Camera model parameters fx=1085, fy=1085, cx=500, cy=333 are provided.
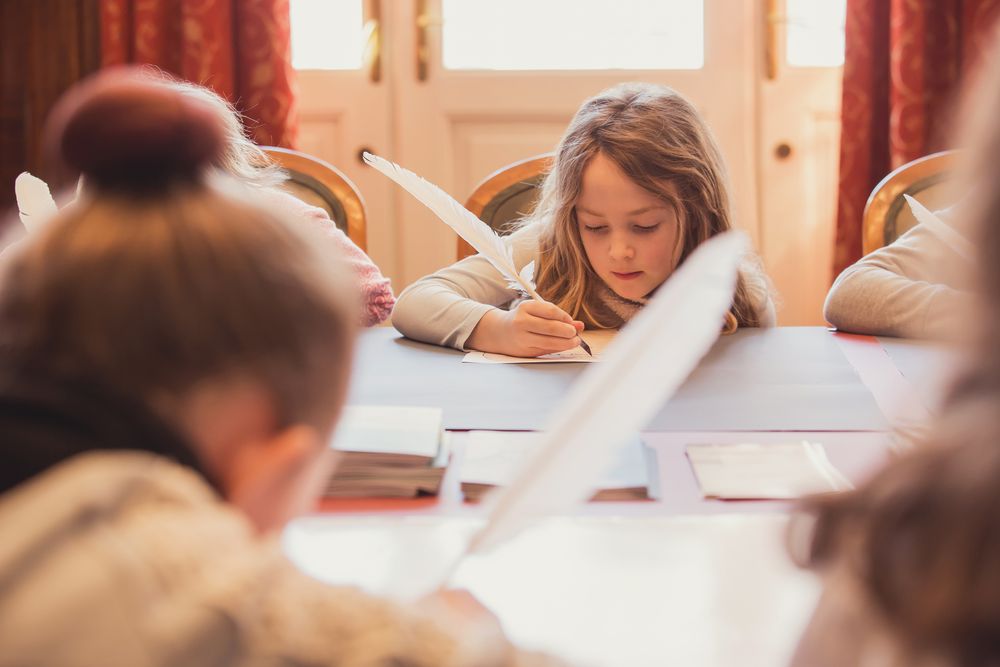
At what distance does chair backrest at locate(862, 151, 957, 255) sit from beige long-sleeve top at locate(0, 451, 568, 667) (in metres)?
1.99

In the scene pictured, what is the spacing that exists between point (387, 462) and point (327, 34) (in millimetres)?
2726

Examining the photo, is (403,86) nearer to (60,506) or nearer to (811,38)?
(811,38)

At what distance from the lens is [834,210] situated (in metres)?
3.52

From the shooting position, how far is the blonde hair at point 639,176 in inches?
81.0

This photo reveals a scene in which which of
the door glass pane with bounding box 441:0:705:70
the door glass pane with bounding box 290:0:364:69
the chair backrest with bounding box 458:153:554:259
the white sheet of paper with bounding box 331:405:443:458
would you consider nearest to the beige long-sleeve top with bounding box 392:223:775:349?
the chair backrest with bounding box 458:153:554:259

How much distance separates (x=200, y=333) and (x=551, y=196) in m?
1.70

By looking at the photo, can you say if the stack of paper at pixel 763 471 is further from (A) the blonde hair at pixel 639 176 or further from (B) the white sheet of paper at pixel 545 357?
(A) the blonde hair at pixel 639 176

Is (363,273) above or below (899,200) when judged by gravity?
below

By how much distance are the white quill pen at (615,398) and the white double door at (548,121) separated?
296 cm

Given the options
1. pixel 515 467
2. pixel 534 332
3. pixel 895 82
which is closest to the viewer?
pixel 515 467

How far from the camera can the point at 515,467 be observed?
120 cm

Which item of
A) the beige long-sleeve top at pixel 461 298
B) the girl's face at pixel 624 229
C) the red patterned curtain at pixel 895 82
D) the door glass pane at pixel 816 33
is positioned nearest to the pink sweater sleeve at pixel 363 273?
the beige long-sleeve top at pixel 461 298

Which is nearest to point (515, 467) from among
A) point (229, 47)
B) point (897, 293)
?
point (897, 293)

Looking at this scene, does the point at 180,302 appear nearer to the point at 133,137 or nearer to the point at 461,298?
the point at 133,137
